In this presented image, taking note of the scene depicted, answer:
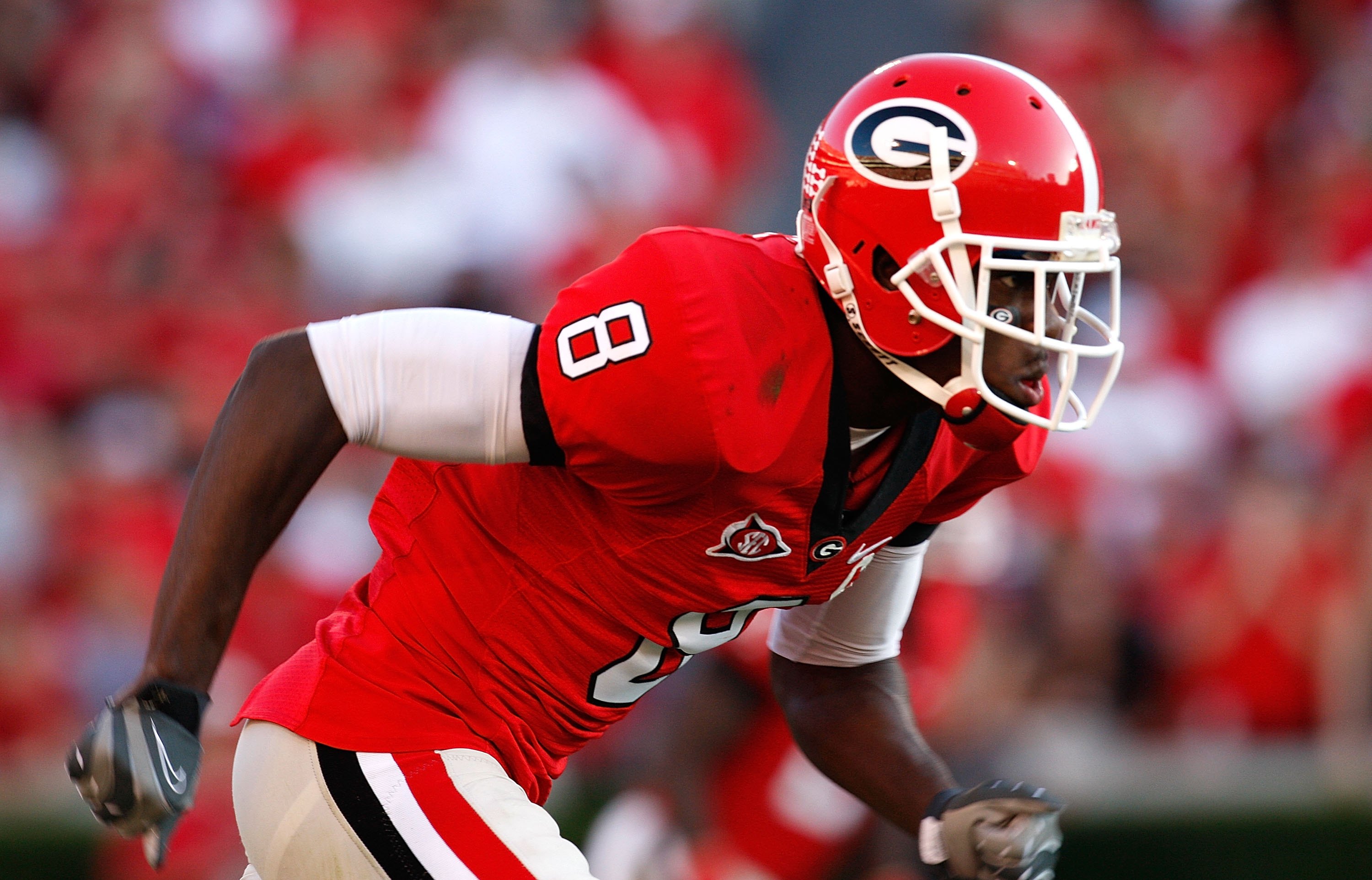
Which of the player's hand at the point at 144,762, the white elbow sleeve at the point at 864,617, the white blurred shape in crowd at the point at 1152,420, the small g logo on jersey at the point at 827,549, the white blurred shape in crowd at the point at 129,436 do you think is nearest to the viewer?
the player's hand at the point at 144,762

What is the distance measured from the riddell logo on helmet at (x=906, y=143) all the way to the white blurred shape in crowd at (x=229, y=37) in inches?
208

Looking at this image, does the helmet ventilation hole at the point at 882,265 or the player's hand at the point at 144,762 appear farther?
the helmet ventilation hole at the point at 882,265

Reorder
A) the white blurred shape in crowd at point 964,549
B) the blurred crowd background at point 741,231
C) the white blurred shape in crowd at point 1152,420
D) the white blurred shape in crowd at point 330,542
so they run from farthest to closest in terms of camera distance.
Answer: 1. the white blurred shape in crowd at point 1152,420
2. the white blurred shape in crowd at point 330,542
3. the blurred crowd background at point 741,231
4. the white blurred shape in crowd at point 964,549

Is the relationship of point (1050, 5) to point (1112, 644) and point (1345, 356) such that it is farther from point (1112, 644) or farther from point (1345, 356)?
point (1112, 644)

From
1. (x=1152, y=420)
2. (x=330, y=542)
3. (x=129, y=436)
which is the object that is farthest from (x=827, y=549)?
(x=1152, y=420)

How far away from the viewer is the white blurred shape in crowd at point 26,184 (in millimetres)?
6781

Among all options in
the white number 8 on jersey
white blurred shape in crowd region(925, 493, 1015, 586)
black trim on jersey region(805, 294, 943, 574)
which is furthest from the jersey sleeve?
white blurred shape in crowd region(925, 493, 1015, 586)

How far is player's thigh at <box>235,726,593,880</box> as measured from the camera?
7.70 feet

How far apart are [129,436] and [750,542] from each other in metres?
4.26

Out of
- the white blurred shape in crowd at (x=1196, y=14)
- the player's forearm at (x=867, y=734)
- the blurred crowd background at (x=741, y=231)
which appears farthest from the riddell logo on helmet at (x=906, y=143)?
the white blurred shape in crowd at (x=1196, y=14)

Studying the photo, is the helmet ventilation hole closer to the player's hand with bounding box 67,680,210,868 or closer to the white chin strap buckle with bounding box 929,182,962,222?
the white chin strap buckle with bounding box 929,182,962,222

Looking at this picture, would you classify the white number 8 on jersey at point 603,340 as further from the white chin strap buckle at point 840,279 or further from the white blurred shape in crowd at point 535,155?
the white blurred shape in crowd at point 535,155

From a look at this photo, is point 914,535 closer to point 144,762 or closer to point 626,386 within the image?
point 626,386

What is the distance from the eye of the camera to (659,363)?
2.24m
